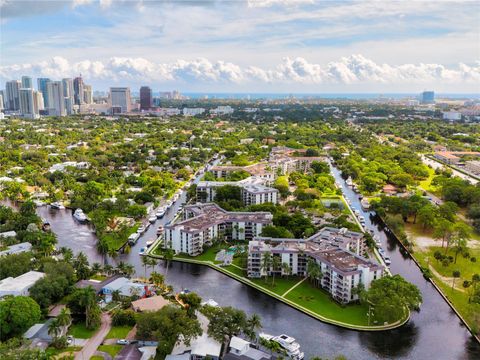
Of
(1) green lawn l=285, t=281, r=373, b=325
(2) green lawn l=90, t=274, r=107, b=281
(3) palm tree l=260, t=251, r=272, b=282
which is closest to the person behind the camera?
(1) green lawn l=285, t=281, r=373, b=325

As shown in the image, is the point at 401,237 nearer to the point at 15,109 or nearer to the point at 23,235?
the point at 23,235

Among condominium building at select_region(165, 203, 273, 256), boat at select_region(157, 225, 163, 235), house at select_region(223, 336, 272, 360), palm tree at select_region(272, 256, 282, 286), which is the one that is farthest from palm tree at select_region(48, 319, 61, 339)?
boat at select_region(157, 225, 163, 235)

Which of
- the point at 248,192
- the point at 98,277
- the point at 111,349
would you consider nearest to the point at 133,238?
the point at 98,277

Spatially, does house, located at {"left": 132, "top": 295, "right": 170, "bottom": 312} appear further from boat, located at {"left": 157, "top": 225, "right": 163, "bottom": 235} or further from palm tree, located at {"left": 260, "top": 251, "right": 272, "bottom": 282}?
boat, located at {"left": 157, "top": 225, "right": 163, "bottom": 235}

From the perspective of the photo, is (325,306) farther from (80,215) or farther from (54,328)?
(80,215)

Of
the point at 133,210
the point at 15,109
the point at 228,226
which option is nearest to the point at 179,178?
the point at 133,210
